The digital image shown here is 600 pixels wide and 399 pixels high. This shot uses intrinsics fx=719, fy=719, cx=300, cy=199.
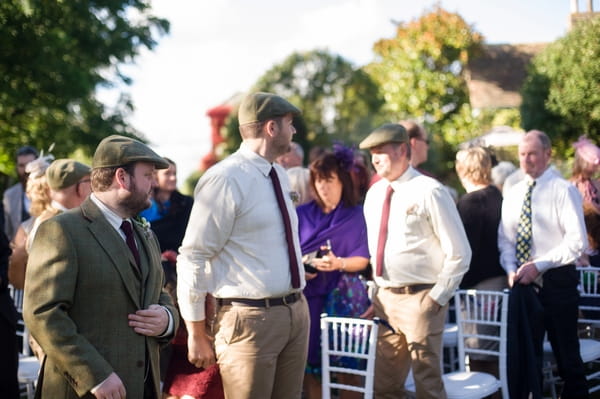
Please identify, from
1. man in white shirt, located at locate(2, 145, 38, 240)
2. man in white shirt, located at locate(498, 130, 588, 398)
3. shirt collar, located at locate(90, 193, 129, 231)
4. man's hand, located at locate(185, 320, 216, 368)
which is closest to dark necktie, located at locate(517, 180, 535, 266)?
man in white shirt, located at locate(498, 130, 588, 398)

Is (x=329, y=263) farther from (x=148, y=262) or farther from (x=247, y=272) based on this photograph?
(x=148, y=262)

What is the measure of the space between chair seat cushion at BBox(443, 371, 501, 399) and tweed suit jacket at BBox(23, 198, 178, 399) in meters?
2.31

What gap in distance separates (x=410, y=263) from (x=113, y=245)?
2.18m

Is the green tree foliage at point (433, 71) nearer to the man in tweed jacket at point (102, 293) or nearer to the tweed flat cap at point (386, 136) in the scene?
the tweed flat cap at point (386, 136)

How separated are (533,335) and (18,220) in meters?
5.01

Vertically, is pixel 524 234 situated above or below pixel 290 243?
below

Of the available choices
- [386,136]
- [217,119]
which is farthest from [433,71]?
[217,119]

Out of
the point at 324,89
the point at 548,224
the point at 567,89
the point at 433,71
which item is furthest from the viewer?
the point at 324,89

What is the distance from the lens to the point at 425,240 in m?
4.46

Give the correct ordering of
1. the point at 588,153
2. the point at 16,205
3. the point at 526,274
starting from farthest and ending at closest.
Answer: the point at 16,205 < the point at 588,153 < the point at 526,274

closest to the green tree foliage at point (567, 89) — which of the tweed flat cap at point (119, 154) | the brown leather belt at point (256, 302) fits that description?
the brown leather belt at point (256, 302)

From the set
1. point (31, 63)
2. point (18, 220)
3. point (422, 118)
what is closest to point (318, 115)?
point (422, 118)

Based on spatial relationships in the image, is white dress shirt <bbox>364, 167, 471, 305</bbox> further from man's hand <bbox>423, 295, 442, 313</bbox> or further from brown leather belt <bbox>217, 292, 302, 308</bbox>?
brown leather belt <bbox>217, 292, 302, 308</bbox>

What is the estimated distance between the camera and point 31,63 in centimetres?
1459
